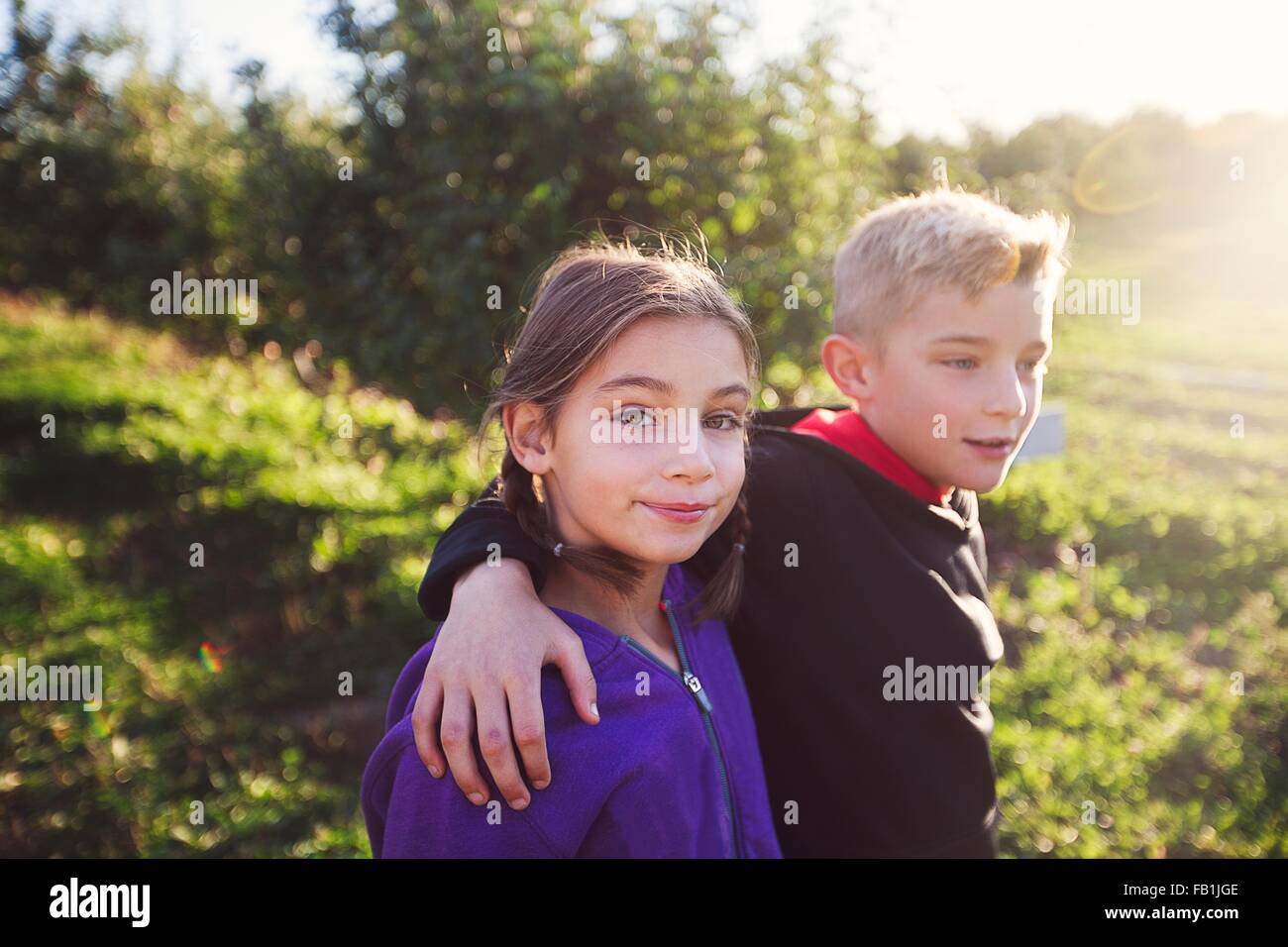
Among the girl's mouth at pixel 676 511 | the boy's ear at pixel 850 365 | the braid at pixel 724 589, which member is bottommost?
the braid at pixel 724 589

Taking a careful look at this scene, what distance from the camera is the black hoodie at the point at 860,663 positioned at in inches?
71.4

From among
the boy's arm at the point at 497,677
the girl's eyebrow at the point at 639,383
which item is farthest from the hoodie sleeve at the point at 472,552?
the girl's eyebrow at the point at 639,383

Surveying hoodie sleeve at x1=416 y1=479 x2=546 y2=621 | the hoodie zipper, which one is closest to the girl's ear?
hoodie sleeve at x1=416 y1=479 x2=546 y2=621

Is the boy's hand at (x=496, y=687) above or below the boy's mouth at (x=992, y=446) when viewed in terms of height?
below

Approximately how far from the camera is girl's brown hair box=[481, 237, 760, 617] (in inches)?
58.6

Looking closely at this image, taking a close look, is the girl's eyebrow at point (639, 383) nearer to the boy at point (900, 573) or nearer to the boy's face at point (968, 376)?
the boy at point (900, 573)

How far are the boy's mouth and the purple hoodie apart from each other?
2.48 feet

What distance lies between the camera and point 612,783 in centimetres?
135

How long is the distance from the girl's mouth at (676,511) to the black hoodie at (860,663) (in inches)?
16.2

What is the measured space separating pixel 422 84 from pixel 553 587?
12.1 feet

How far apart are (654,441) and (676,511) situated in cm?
12

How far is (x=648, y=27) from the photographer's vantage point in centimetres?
449

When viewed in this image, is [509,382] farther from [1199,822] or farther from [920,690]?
[1199,822]
